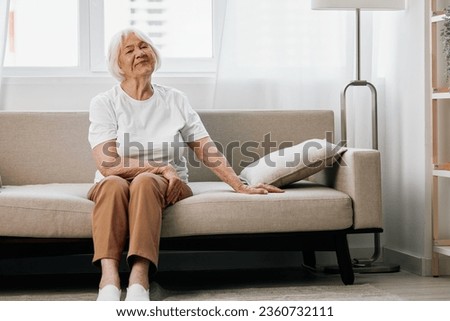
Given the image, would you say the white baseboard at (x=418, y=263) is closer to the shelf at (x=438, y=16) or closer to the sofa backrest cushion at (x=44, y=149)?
the shelf at (x=438, y=16)

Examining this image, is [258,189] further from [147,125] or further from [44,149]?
[44,149]

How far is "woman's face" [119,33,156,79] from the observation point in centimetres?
372

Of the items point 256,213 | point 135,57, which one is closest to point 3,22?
point 135,57

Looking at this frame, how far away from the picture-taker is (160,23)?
4.52 meters

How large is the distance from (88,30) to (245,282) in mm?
1588

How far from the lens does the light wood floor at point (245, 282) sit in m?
3.59

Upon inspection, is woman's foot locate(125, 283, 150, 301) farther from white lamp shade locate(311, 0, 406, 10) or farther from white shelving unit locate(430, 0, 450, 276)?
white lamp shade locate(311, 0, 406, 10)

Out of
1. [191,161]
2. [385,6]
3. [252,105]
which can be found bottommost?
[191,161]

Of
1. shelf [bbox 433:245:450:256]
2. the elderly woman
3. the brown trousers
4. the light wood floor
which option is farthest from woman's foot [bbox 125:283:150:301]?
shelf [bbox 433:245:450:256]

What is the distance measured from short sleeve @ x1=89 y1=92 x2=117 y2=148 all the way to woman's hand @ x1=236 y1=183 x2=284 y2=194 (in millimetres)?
573

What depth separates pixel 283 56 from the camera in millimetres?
4359
